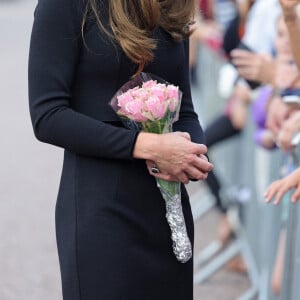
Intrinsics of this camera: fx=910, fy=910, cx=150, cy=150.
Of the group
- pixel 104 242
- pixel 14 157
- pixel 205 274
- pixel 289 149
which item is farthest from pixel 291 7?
pixel 14 157

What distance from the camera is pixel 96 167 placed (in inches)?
102

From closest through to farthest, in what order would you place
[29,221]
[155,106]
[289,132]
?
1. [155,106]
2. [289,132]
3. [29,221]

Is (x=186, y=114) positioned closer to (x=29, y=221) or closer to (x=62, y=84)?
(x=62, y=84)

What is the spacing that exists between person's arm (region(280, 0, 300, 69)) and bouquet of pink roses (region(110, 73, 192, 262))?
761mm

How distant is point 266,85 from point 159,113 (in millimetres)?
1907

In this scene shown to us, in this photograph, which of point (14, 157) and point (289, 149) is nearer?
point (289, 149)

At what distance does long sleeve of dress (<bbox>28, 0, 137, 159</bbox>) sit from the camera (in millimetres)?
2496

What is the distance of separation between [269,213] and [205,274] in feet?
3.75

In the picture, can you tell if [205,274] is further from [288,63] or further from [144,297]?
[144,297]

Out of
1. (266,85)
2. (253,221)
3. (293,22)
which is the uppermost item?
(293,22)

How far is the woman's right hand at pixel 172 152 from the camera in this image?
250 centimetres

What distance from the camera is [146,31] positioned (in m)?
2.60

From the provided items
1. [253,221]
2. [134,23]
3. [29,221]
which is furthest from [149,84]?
[29,221]

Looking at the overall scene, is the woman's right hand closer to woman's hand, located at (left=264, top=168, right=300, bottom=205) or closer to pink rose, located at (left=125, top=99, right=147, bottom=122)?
pink rose, located at (left=125, top=99, right=147, bottom=122)
